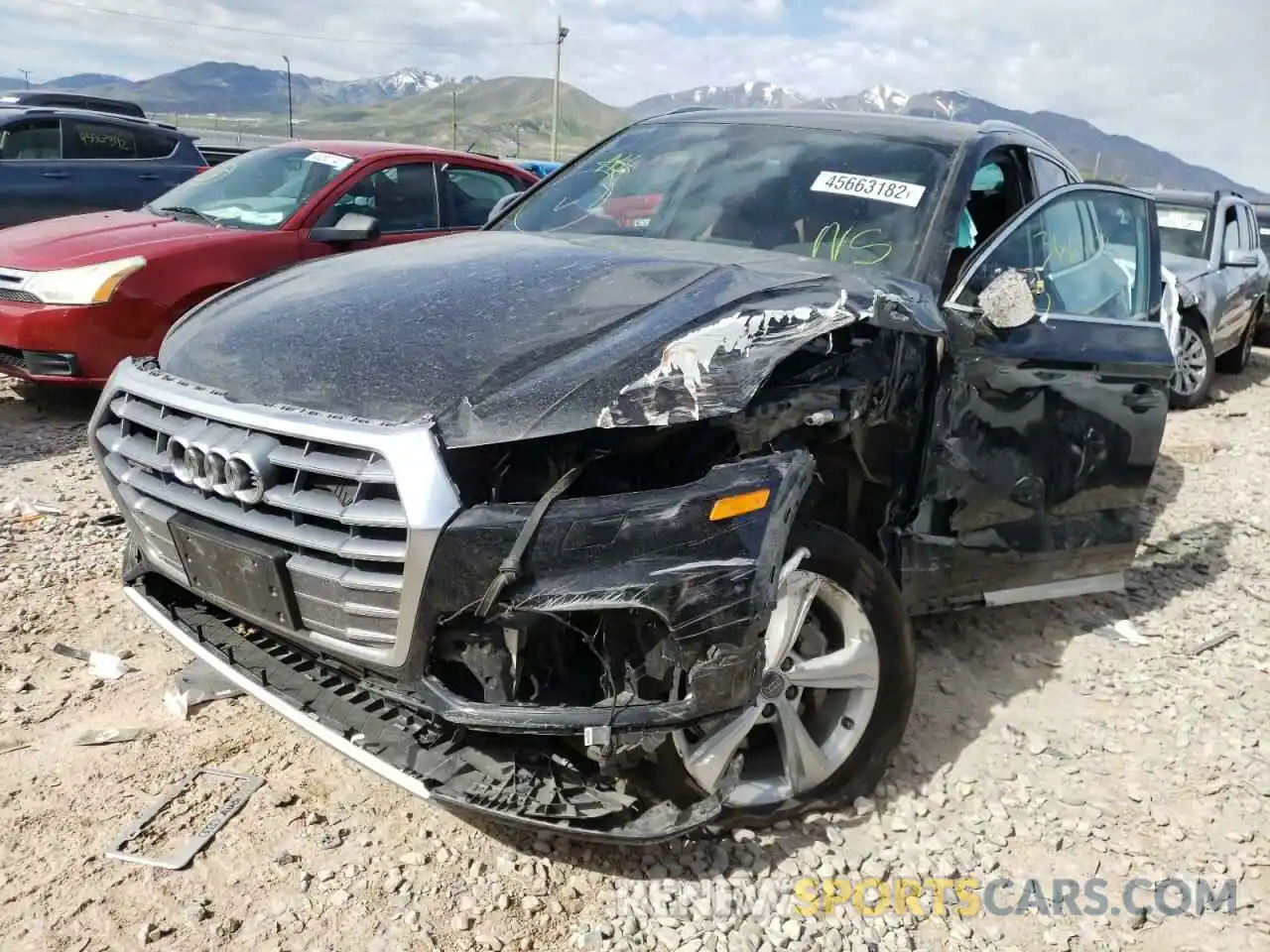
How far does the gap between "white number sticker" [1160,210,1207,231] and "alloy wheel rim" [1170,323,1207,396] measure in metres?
1.41

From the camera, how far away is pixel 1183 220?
9031 mm

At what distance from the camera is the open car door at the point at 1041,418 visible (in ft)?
9.81

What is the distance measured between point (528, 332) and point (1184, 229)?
8.66m

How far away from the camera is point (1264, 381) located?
959cm

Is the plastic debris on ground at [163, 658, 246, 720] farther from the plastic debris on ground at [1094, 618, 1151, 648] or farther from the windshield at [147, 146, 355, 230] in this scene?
the windshield at [147, 146, 355, 230]

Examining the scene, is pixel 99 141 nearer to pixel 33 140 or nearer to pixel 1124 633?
pixel 33 140

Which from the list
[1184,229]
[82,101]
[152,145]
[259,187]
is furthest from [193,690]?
[82,101]

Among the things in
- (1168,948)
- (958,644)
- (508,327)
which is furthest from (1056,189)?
(1168,948)

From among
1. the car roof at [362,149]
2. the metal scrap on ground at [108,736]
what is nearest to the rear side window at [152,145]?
the car roof at [362,149]

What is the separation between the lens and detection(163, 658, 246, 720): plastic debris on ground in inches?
116

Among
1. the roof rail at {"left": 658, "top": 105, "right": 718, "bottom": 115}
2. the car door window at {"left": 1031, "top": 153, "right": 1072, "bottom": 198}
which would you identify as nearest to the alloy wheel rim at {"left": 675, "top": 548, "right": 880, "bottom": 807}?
the car door window at {"left": 1031, "top": 153, "right": 1072, "bottom": 198}

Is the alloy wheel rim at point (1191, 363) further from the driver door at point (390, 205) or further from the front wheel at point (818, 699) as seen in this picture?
the front wheel at point (818, 699)

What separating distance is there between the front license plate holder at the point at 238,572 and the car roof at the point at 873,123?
252 cm

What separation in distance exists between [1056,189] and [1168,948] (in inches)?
97.6
